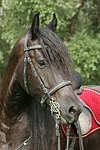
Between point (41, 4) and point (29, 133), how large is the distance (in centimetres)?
691

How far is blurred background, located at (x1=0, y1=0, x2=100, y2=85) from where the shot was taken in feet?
32.9

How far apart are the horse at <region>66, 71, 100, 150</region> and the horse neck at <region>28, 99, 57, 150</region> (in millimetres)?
317

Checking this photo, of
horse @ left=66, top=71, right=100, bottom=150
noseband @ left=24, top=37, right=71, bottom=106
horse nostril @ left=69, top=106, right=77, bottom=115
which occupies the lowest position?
horse @ left=66, top=71, right=100, bottom=150

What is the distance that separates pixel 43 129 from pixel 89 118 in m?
0.58

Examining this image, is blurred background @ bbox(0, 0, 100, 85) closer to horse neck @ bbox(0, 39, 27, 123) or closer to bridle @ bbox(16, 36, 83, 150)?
horse neck @ bbox(0, 39, 27, 123)

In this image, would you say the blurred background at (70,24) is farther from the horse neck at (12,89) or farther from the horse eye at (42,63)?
the horse eye at (42,63)

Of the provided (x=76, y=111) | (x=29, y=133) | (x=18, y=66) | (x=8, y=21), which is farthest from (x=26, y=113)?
(x=8, y=21)

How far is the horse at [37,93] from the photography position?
3.10m

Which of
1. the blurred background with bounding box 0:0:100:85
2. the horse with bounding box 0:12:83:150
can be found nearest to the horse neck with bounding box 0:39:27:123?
the horse with bounding box 0:12:83:150

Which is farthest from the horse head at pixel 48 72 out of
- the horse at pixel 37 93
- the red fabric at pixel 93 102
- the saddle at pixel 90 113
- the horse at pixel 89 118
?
the red fabric at pixel 93 102

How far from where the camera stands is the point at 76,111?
300 cm

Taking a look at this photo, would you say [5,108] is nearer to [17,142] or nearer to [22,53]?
[17,142]

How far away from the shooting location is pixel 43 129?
11.5 feet

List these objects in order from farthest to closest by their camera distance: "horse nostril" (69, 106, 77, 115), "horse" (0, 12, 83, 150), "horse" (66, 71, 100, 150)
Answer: "horse" (66, 71, 100, 150), "horse" (0, 12, 83, 150), "horse nostril" (69, 106, 77, 115)
